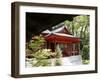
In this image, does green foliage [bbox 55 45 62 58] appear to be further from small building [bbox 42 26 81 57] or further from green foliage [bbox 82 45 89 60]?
green foliage [bbox 82 45 89 60]

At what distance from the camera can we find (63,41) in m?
2.20

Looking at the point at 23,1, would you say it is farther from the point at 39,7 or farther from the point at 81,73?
the point at 81,73

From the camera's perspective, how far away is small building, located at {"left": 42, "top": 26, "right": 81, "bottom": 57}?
2.15m

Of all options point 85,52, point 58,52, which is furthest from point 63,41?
point 85,52

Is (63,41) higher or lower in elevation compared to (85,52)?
higher

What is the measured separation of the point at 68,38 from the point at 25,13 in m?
0.43

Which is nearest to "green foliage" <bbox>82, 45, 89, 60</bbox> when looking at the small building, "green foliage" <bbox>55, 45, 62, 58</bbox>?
the small building

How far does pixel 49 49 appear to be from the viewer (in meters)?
2.16

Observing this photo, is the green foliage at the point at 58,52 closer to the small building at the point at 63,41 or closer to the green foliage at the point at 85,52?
the small building at the point at 63,41

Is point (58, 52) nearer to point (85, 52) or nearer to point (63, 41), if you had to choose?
point (63, 41)

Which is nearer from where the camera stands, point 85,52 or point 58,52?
point 58,52

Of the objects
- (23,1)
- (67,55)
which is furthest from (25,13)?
(67,55)

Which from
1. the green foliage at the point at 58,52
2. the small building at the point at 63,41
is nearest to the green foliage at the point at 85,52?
the small building at the point at 63,41

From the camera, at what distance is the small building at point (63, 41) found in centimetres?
215
